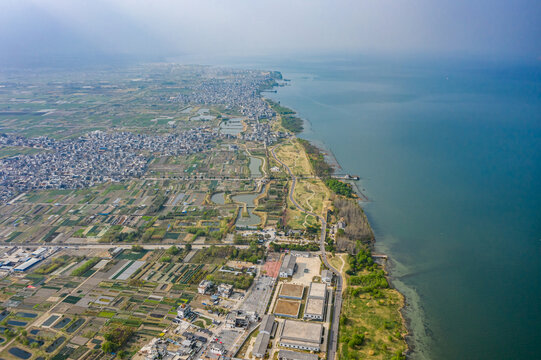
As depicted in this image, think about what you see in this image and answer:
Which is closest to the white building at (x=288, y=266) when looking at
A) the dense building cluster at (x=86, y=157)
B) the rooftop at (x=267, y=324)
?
the rooftop at (x=267, y=324)

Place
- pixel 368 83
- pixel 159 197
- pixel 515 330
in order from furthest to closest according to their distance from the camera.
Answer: pixel 368 83
pixel 159 197
pixel 515 330

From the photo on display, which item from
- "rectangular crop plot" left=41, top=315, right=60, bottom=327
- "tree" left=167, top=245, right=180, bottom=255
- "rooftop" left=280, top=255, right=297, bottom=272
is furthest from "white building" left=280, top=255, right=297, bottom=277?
"rectangular crop plot" left=41, top=315, right=60, bottom=327

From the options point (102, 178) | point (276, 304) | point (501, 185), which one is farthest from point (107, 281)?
point (501, 185)

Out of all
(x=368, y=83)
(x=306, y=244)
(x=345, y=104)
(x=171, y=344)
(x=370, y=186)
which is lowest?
(x=171, y=344)

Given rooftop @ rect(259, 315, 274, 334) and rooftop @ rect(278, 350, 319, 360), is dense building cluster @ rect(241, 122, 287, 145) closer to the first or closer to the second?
rooftop @ rect(259, 315, 274, 334)

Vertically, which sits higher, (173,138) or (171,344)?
(173,138)

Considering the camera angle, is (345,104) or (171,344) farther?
(345,104)

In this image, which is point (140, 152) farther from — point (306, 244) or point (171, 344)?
point (171, 344)
